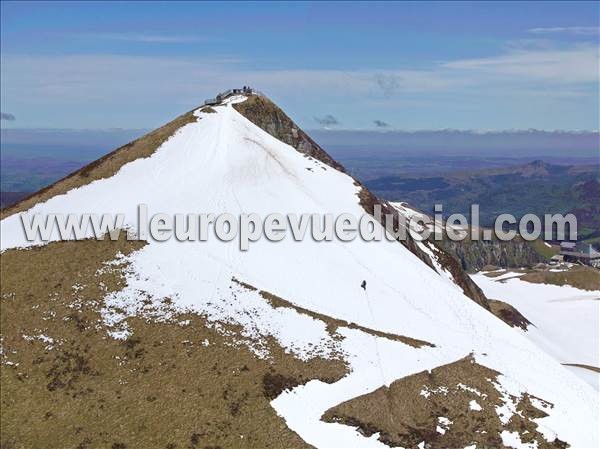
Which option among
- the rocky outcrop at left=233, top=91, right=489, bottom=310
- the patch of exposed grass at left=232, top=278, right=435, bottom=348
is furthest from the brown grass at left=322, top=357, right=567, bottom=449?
the rocky outcrop at left=233, top=91, right=489, bottom=310

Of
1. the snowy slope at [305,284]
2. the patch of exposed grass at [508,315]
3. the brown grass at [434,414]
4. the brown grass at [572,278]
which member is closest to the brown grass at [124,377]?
the snowy slope at [305,284]

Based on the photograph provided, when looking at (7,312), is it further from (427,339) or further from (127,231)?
(427,339)

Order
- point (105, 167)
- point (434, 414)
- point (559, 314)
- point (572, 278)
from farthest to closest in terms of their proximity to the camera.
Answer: point (572, 278)
point (559, 314)
point (105, 167)
point (434, 414)

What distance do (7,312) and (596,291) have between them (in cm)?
11860

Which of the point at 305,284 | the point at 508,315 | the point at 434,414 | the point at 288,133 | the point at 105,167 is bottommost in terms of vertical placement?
the point at 508,315

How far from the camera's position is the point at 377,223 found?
6347 cm

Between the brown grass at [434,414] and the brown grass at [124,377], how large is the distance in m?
3.64

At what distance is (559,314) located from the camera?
333 ft

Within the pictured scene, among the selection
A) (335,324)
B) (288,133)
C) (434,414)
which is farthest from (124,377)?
(288,133)

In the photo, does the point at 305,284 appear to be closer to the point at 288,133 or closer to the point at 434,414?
the point at 434,414

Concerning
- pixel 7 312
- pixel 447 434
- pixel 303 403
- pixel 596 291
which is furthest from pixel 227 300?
pixel 596 291

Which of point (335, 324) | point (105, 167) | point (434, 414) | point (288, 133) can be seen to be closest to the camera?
point (434, 414)

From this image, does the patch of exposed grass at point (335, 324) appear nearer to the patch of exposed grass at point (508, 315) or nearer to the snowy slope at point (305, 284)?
the snowy slope at point (305, 284)

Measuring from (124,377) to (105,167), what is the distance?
38676 millimetres
